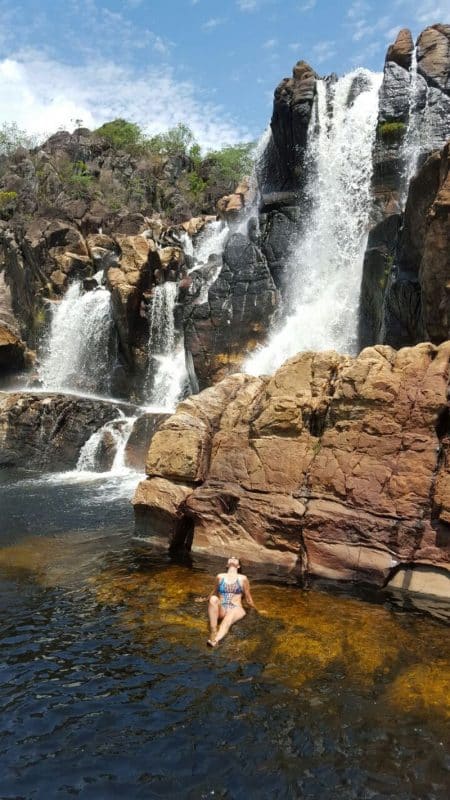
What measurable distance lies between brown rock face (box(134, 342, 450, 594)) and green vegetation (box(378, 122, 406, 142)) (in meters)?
18.4

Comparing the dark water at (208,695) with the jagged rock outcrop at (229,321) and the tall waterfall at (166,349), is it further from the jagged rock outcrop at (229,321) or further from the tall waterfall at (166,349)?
the tall waterfall at (166,349)

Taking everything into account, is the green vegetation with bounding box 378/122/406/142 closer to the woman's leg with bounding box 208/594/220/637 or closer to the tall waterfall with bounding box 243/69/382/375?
the tall waterfall with bounding box 243/69/382/375

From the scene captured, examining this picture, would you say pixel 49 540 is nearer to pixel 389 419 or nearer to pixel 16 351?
pixel 389 419

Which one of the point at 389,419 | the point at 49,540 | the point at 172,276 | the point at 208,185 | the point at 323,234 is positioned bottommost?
the point at 49,540

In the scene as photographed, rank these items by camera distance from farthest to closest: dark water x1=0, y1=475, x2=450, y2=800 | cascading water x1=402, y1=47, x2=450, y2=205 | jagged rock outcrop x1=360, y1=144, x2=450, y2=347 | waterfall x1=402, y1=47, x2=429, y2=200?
1. cascading water x1=402, y1=47, x2=450, y2=205
2. waterfall x1=402, y1=47, x2=429, y2=200
3. jagged rock outcrop x1=360, y1=144, x2=450, y2=347
4. dark water x1=0, y1=475, x2=450, y2=800

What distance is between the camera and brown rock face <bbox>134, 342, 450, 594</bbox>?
9.80 meters

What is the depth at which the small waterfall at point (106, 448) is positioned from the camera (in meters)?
22.3

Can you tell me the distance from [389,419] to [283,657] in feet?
15.1

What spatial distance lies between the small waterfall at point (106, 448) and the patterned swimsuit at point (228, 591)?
13291 mm

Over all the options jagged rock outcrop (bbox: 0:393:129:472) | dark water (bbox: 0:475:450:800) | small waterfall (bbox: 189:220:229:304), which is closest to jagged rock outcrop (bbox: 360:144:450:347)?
dark water (bbox: 0:475:450:800)

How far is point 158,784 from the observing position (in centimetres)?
539

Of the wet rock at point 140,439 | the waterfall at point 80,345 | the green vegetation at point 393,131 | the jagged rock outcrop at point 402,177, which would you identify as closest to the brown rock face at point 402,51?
the jagged rock outcrop at point 402,177

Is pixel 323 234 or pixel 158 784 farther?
pixel 323 234

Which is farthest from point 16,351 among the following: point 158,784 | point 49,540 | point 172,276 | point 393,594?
point 158,784
